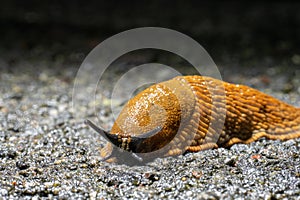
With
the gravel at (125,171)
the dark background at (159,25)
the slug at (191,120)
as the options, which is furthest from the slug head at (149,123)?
the dark background at (159,25)

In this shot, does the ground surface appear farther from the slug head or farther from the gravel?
the slug head

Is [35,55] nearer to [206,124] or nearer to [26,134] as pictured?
[26,134]

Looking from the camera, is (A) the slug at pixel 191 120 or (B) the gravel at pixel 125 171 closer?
(B) the gravel at pixel 125 171

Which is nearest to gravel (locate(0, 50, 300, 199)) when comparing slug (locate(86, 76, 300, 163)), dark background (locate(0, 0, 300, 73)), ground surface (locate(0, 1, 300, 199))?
ground surface (locate(0, 1, 300, 199))

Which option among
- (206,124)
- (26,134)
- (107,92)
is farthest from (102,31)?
(206,124)

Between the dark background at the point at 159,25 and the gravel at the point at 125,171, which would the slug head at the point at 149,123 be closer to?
the gravel at the point at 125,171
